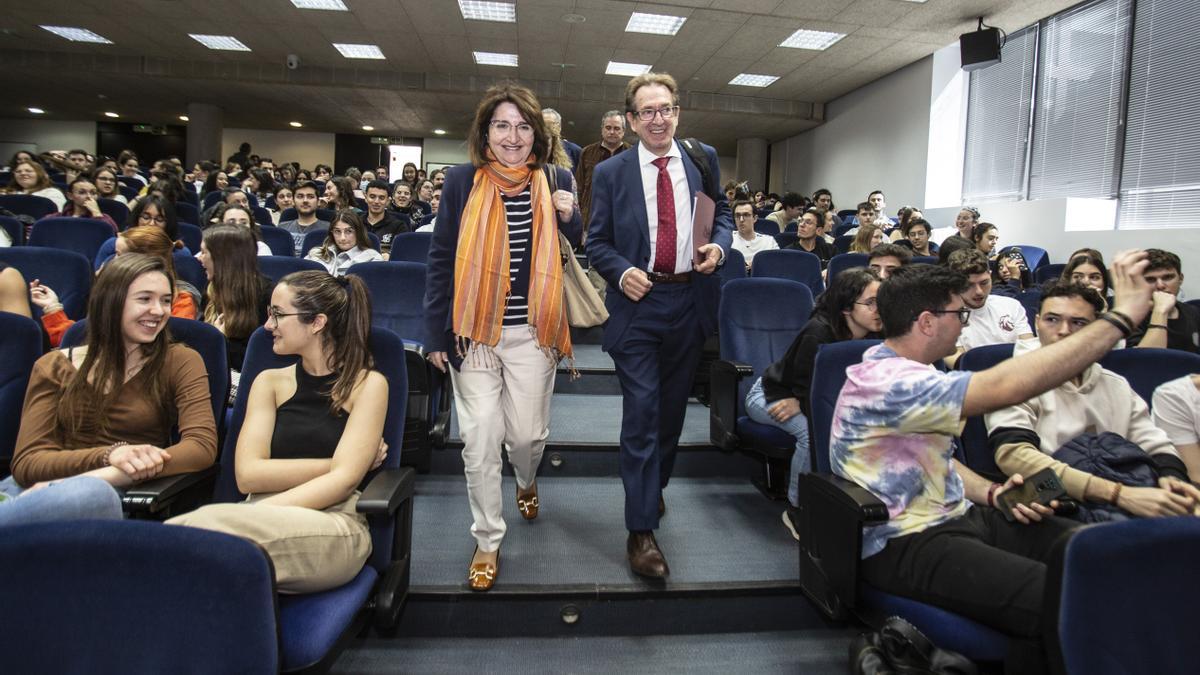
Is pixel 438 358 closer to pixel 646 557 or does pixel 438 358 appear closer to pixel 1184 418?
pixel 646 557

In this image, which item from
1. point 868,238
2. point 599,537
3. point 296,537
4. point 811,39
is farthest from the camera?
point 811,39

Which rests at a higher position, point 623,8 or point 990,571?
point 623,8

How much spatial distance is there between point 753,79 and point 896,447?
31.8ft

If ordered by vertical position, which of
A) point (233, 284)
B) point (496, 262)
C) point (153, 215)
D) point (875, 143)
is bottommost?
point (233, 284)

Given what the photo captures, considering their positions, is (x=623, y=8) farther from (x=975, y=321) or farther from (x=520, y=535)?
(x=520, y=535)

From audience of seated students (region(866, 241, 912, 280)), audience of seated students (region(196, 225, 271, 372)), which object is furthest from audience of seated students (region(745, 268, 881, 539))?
audience of seated students (region(196, 225, 271, 372))

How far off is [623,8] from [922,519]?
709 centimetres

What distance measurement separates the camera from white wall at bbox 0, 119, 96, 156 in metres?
15.9

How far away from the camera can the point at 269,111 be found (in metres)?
13.7

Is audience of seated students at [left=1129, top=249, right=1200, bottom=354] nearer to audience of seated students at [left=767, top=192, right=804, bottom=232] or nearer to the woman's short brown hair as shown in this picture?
the woman's short brown hair

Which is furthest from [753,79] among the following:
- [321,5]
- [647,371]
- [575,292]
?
[647,371]

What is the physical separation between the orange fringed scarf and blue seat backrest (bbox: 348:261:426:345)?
44.6 inches

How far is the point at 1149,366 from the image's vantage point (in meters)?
1.94

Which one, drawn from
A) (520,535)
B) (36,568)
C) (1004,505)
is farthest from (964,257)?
(36,568)
